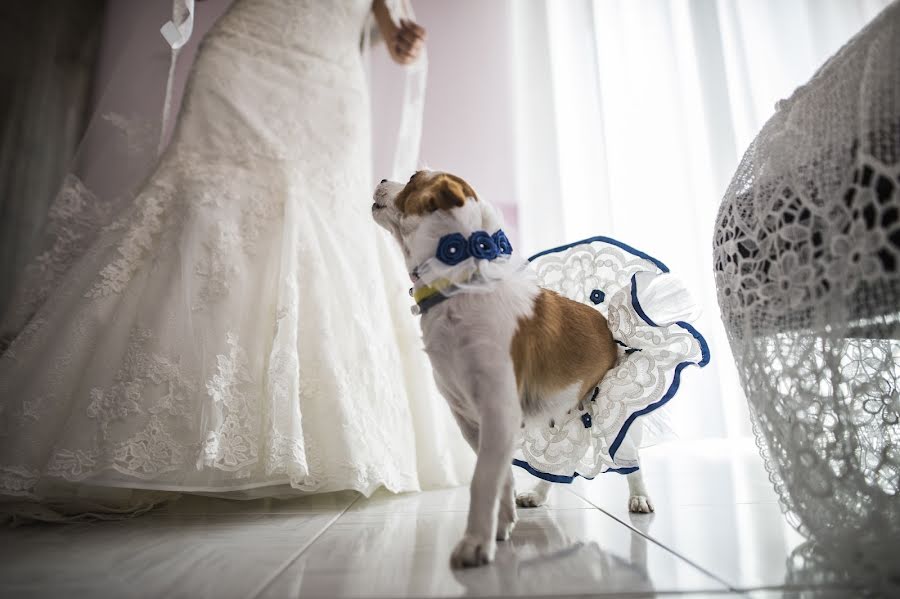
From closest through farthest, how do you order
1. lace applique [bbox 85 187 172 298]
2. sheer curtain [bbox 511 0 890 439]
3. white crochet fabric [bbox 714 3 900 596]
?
white crochet fabric [bbox 714 3 900 596]
lace applique [bbox 85 187 172 298]
sheer curtain [bbox 511 0 890 439]

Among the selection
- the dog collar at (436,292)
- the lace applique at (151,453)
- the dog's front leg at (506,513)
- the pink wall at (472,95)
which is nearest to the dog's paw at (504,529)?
the dog's front leg at (506,513)

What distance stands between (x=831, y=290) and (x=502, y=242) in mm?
447

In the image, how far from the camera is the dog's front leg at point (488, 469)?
65 cm

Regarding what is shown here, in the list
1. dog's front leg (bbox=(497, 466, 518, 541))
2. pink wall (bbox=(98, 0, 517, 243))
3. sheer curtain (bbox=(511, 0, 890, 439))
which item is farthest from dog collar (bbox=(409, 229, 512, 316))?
sheer curtain (bbox=(511, 0, 890, 439))

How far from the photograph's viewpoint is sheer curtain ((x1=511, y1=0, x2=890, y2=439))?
85.1 inches

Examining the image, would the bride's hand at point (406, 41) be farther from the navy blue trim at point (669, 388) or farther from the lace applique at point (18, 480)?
the lace applique at point (18, 480)

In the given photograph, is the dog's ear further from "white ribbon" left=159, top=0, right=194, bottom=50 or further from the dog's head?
"white ribbon" left=159, top=0, right=194, bottom=50

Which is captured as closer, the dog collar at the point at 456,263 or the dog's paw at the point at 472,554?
the dog's paw at the point at 472,554

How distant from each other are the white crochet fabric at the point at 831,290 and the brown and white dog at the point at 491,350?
0.92ft

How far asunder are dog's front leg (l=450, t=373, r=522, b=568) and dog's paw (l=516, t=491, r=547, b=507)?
42 cm

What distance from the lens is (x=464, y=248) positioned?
2.55 feet

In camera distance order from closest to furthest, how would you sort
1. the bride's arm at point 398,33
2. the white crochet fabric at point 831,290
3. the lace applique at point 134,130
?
the white crochet fabric at point 831,290, the lace applique at point 134,130, the bride's arm at point 398,33

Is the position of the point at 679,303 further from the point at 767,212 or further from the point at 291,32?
the point at 291,32

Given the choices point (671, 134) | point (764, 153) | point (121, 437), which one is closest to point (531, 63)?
point (671, 134)
